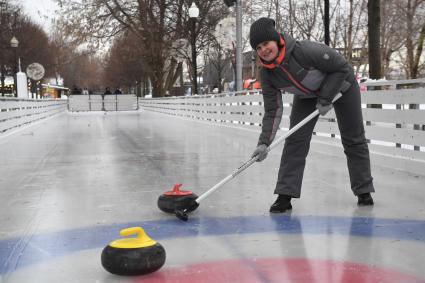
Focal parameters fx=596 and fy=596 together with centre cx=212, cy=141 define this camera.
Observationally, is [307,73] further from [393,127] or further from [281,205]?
[393,127]

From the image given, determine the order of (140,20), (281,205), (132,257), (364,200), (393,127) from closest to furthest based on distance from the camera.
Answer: (132,257) → (281,205) → (364,200) → (393,127) → (140,20)

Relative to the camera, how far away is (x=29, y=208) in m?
5.21

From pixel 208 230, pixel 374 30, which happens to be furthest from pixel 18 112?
pixel 208 230

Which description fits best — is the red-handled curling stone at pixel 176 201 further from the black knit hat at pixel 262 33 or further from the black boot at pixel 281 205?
the black knit hat at pixel 262 33

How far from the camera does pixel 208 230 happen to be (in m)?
4.24

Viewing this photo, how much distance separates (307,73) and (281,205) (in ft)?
3.61

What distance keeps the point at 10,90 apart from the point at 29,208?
6592 cm

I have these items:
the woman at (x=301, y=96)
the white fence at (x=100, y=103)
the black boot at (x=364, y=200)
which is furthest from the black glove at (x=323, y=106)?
the white fence at (x=100, y=103)

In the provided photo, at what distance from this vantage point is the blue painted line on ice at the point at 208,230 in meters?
3.80

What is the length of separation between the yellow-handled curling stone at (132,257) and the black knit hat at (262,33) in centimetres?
175

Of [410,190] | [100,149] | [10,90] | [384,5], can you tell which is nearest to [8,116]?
[100,149]

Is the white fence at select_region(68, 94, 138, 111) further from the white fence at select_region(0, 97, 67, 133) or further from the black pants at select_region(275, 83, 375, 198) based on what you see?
the black pants at select_region(275, 83, 375, 198)

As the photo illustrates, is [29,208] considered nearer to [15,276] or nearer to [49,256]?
[49,256]

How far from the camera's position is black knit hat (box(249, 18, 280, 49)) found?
14.0 ft
